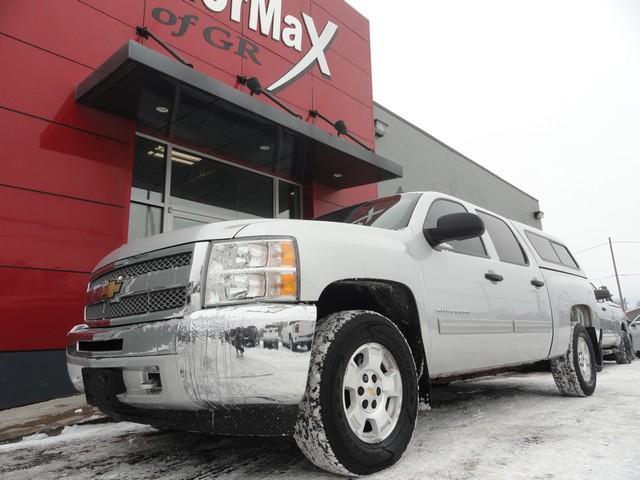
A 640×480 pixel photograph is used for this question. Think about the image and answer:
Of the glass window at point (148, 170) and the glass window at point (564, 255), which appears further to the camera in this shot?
the glass window at point (148, 170)

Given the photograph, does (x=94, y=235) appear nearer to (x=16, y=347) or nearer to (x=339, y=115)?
(x=16, y=347)

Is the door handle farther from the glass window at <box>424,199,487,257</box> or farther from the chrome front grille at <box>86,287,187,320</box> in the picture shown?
the chrome front grille at <box>86,287,187,320</box>

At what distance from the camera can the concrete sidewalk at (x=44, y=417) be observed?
144 inches

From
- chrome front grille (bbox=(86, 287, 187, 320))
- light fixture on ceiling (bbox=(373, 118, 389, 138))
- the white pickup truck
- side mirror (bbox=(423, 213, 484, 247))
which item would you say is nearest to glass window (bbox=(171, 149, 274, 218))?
light fixture on ceiling (bbox=(373, 118, 389, 138))

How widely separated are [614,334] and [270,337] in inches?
382

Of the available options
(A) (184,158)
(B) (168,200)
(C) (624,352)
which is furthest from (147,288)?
(C) (624,352)

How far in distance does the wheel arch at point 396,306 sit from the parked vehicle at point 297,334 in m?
0.57

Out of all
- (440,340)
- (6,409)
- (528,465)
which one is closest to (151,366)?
(440,340)

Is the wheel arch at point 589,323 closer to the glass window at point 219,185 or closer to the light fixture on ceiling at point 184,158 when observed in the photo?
the glass window at point 219,185

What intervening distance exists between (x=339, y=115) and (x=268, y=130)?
130 inches

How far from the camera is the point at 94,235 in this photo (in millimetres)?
5824

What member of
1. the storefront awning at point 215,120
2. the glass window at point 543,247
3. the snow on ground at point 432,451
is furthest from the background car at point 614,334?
the snow on ground at point 432,451

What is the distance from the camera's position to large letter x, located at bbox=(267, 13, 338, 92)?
876 cm

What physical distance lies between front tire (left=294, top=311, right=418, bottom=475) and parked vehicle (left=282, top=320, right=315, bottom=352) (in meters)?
0.15
